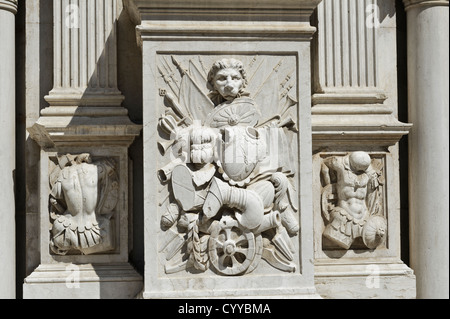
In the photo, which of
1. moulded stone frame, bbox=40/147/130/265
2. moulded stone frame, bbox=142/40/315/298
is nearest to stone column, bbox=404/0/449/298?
moulded stone frame, bbox=142/40/315/298

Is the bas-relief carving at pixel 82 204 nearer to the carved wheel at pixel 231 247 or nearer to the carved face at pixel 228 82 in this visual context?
the carved wheel at pixel 231 247

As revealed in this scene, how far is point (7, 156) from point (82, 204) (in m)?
0.92

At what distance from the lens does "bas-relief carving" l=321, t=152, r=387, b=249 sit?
8836 millimetres

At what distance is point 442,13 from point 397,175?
173 centimetres

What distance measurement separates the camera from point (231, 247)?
801cm

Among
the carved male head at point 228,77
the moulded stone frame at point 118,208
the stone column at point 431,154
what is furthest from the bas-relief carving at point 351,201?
the moulded stone frame at point 118,208

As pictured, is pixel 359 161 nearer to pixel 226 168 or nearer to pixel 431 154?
pixel 431 154

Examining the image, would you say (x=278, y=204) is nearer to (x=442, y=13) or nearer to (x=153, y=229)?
(x=153, y=229)

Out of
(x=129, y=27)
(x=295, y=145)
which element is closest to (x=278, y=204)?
(x=295, y=145)

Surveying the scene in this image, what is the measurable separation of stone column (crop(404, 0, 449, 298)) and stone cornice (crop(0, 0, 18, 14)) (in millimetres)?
4122

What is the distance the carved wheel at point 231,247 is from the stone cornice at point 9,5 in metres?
3.08
